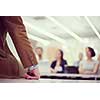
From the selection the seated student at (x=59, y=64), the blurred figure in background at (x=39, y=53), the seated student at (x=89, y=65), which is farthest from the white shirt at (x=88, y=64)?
the blurred figure in background at (x=39, y=53)

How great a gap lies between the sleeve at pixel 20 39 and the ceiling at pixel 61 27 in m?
0.05

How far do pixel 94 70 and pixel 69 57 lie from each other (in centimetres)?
20

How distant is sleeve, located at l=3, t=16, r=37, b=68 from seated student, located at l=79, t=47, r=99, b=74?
33cm

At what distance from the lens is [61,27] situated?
2.17 meters

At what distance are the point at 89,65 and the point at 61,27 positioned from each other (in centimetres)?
33

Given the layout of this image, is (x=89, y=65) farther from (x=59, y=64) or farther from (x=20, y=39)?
(x=20, y=39)

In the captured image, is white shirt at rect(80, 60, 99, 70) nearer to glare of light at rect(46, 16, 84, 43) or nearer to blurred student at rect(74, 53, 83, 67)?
blurred student at rect(74, 53, 83, 67)

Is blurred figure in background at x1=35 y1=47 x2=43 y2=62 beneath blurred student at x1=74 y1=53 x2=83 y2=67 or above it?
above

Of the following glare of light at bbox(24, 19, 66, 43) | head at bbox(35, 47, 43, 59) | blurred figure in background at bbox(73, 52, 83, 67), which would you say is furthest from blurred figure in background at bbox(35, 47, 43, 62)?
blurred figure in background at bbox(73, 52, 83, 67)

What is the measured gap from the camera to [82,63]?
217 cm

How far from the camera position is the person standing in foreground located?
216 cm

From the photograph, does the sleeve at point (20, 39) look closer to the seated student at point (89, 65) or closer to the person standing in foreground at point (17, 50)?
the person standing in foreground at point (17, 50)
